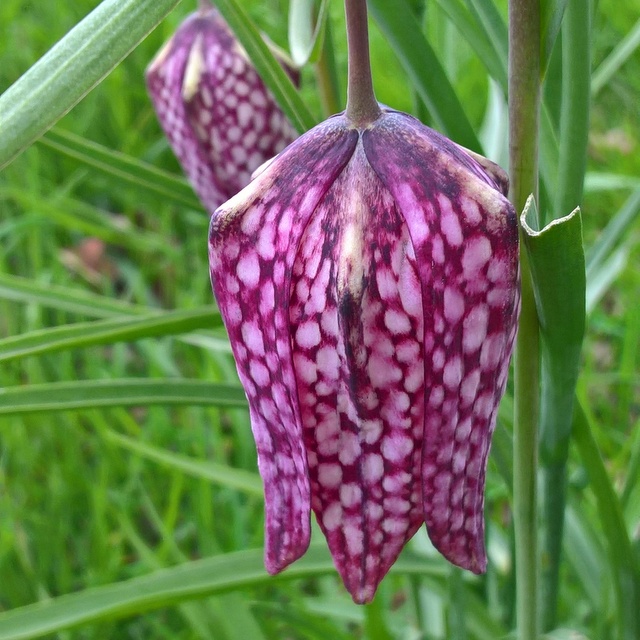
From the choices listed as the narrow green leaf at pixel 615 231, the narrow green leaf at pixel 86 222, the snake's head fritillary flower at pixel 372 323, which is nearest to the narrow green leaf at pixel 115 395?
the snake's head fritillary flower at pixel 372 323

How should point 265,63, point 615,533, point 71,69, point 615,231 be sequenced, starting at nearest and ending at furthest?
point 71,69 → point 265,63 → point 615,533 → point 615,231

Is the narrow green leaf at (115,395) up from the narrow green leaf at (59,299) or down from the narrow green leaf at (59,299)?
down

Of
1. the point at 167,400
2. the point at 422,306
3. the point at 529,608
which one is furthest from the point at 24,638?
the point at 422,306

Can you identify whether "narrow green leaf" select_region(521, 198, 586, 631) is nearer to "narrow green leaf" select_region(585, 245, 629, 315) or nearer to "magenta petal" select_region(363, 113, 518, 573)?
"magenta petal" select_region(363, 113, 518, 573)

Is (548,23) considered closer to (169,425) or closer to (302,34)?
(302,34)

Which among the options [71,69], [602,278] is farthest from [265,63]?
[602,278]

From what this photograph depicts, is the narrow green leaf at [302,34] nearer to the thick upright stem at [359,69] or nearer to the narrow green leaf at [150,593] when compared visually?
the thick upright stem at [359,69]

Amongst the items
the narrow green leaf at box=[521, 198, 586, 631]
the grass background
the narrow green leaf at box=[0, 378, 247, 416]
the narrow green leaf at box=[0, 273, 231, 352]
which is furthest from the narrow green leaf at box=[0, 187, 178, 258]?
the narrow green leaf at box=[521, 198, 586, 631]
